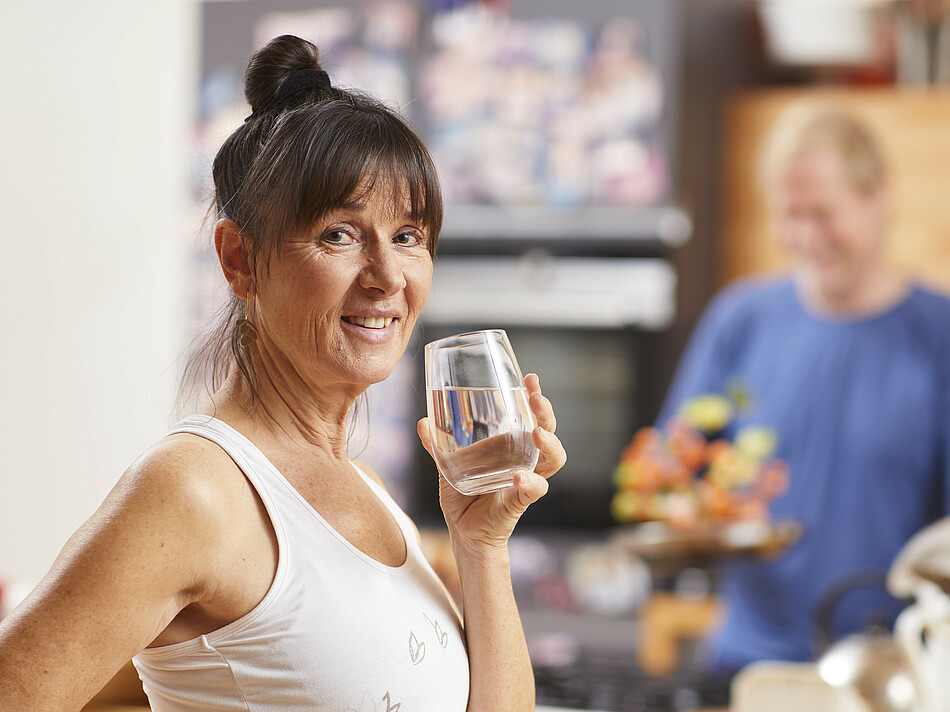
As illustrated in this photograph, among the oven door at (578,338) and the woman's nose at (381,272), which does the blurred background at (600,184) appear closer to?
the oven door at (578,338)

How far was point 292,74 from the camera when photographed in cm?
69

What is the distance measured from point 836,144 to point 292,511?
2770 millimetres

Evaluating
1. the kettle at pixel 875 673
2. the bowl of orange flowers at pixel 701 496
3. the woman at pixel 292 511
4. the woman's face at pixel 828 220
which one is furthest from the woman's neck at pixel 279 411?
the woman's face at pixel 828 220

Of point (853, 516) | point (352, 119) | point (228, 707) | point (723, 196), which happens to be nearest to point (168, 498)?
point (228, 707)

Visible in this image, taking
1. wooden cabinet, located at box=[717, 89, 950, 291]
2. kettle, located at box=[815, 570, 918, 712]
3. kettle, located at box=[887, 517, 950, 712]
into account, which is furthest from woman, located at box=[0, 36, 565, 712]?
wooden cabinet, located at box=[717, 89, 950, 291]

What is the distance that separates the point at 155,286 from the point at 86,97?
45 cm

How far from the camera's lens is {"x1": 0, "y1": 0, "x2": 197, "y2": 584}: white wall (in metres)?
2.14

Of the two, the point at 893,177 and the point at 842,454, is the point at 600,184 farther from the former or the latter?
the point at 842,454

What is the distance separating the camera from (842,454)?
290 cm

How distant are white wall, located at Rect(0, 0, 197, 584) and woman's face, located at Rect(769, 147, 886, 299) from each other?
5.89 ft

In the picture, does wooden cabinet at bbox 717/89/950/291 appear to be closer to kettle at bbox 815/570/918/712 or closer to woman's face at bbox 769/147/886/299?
woman's face at bbox 769/147/886/299

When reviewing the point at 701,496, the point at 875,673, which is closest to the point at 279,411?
the point at 875,673

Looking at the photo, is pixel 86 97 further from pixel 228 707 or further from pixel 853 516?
pixel 853 516

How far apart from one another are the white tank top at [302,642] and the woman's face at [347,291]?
78 millimetres
